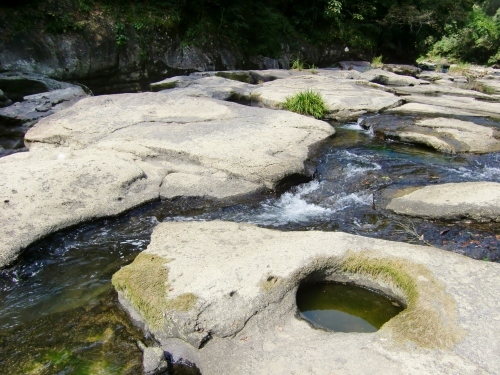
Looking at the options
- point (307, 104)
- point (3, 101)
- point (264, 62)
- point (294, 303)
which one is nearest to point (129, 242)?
point (294, 303)

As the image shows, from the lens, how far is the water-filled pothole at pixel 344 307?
8.75 feet

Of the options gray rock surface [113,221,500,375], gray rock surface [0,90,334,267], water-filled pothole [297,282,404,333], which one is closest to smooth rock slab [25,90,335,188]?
gray rock surface [0,90,334,267]

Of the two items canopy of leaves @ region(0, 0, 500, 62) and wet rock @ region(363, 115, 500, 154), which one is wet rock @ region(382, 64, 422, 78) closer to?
canopy of leaves @ region(0, 0, 500, 62)

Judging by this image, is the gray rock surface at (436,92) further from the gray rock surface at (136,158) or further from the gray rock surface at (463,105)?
the gray rock surface at (136,158)

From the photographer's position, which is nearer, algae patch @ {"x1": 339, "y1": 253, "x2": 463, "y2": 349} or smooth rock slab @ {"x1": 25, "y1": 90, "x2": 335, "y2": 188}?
algae patch @ {"x1": 339, "y1": 253, "x2": 463, "y2": 349}

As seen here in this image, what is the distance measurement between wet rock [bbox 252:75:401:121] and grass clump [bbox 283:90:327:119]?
253mm

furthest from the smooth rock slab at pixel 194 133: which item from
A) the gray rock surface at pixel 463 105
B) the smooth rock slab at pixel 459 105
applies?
the gray rock surface at pixel 463 105

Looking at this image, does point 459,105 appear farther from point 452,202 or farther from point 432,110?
point 452,202

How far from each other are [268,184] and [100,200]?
1.84 meters

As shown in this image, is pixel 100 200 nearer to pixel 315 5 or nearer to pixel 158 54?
pixel 158 54

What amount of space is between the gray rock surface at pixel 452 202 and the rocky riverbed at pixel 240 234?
2 centimetres

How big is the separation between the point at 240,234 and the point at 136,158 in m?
2.26

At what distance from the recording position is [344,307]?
2.82 metres

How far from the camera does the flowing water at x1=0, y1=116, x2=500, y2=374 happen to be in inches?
103
